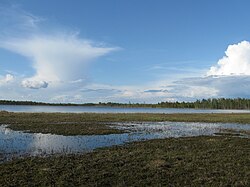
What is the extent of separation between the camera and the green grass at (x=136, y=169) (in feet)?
46.7

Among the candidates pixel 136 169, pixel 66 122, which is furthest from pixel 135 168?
pixel 66 122

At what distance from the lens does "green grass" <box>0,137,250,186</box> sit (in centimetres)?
1423

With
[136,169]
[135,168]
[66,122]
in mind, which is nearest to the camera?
[136,169]

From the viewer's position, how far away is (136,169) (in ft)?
54.7

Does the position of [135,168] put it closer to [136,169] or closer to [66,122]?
[136,169]

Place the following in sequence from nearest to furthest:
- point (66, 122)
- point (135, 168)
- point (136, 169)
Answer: point (136, 169) < point (135, 168) < point (66, 122)

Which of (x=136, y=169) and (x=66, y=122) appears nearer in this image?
(x=136, y=169)

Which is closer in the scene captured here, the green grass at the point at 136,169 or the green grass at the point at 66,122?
the green grass at the point at 136,169

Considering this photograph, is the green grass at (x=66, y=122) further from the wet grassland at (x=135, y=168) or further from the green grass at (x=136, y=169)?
the green grass at (x=136, y=169)

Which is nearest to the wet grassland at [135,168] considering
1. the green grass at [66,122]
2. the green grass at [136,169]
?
the green grass at [136,169]

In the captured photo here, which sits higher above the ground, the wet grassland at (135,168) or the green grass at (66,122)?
the green grass at (66,122)

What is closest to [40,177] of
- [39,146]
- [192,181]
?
[192,181]

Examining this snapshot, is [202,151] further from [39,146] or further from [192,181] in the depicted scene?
[39,146]

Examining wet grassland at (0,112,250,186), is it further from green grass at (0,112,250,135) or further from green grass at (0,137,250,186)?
green grass at (0,112,250,135)
